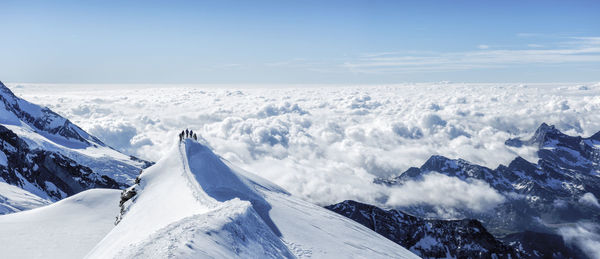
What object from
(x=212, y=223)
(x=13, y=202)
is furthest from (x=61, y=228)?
(x=13, y=202)

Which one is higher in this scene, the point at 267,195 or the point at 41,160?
the point at 267,195

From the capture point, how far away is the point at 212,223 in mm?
26188

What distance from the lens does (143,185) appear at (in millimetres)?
49000

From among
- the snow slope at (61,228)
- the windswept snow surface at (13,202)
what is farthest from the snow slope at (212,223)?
the windswept snow surface at (13,202)

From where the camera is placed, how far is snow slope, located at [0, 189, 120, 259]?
127ft

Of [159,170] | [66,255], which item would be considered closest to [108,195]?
[159,170]

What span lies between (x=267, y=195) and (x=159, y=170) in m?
17.0

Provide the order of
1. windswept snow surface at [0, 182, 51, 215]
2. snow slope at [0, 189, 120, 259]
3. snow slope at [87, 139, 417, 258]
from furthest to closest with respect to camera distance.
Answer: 1. windswept snow surface at [0, 182, 51, 215]
2. snow slope at [0, 189, 120, 259]
3. snow slope at [87, 139, 417, 258]

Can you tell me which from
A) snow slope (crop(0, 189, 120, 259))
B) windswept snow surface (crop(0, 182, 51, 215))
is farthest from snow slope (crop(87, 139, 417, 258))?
windswept snow surface (crop(0, 182, 51, 215))

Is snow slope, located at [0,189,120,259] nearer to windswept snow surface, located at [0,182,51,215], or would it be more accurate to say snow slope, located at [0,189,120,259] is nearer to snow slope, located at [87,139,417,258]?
snow slope, located at [87,139,417,258]

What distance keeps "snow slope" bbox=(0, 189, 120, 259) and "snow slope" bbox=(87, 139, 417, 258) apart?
6.01 metres

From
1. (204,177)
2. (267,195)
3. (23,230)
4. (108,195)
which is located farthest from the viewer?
(108,195)

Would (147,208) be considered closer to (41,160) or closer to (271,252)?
(271,252)

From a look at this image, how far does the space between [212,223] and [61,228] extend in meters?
31.7
